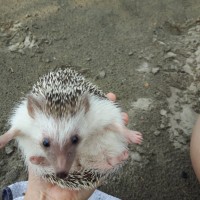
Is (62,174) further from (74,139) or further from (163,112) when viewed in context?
(163,112)

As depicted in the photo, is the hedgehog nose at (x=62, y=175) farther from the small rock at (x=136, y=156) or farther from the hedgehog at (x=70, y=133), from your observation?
the small rock at (x=136, y=156)

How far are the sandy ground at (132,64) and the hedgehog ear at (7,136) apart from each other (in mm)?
496

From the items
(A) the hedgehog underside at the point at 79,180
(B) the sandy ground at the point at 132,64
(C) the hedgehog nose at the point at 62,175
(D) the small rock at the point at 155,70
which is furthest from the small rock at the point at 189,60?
(C) the hedgehog nose at the point at 62,175

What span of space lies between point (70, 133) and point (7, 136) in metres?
0.27

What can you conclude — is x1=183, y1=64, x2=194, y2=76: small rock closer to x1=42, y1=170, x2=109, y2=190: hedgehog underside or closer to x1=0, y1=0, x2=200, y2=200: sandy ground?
x1=0, y1=0, x2=200, y2=200: sandy ground

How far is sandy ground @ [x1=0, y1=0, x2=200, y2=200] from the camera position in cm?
232

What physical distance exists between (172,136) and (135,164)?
0.26 meters

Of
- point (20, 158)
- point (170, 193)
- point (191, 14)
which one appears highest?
point (191, 14)

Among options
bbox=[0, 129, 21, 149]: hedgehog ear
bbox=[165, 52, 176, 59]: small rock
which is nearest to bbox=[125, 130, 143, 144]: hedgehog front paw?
bbox=[0, 129, 21, 149]: hedgehog ear

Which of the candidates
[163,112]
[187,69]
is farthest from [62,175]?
[187,69]

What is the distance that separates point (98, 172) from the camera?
1821 millimetres

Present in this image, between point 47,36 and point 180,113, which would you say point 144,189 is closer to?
point 180,113


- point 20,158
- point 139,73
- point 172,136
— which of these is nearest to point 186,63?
point 139,73

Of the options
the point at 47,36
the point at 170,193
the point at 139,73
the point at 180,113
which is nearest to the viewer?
the point at 170,193
